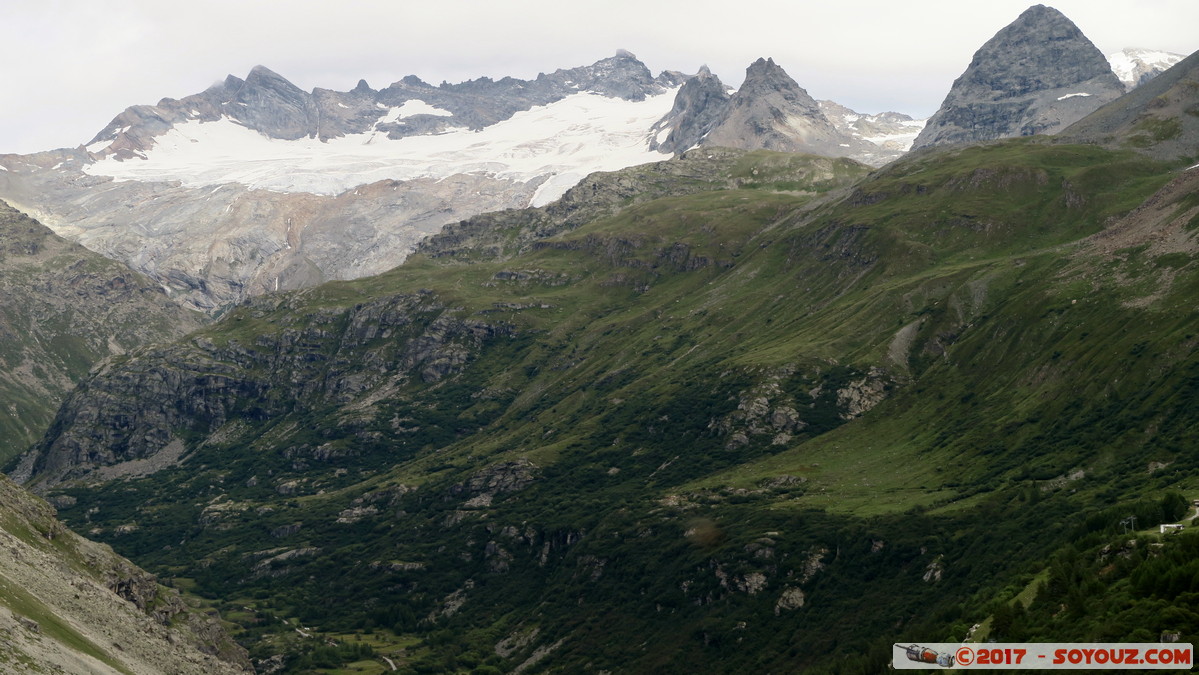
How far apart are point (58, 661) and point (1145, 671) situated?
115 metres

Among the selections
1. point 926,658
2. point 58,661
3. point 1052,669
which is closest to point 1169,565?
point 1052,669

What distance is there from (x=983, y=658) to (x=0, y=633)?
109 metres

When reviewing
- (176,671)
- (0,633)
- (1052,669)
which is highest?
(0,633)

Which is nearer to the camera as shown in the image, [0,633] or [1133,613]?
[1133,613]

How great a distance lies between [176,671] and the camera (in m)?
179

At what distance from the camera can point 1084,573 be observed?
146 metres

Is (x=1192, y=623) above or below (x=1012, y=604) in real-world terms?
above

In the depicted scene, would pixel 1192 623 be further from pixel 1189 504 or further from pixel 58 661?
pixel 58 661

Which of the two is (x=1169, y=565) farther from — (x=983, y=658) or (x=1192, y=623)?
(x=983, y=658)

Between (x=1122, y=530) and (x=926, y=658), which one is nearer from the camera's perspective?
(x=926, y=658)

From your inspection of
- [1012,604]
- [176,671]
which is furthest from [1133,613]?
[176,671]

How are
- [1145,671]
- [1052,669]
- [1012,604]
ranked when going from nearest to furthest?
[1145,671]
[1052,669]
[1012,604]

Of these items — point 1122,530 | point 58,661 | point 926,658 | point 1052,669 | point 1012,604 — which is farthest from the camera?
point 1122,530

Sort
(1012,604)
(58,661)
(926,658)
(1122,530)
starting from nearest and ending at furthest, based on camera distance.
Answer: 1. (926,658)
2. (58,661)
3. (1012,604)
4. (1122,530)
